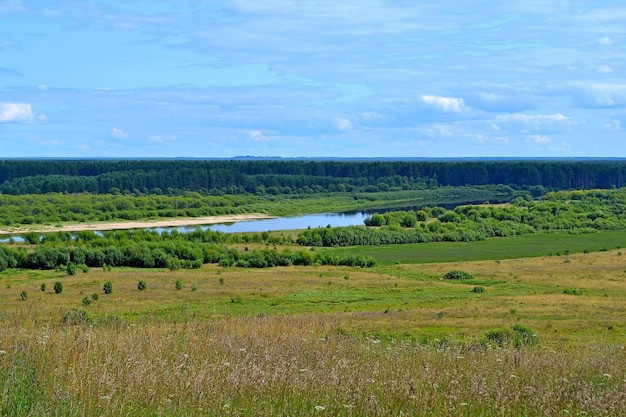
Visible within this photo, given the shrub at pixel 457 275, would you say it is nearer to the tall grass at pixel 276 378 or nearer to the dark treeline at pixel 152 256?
the dark treeline at pixel 152 256

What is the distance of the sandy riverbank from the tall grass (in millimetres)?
99146

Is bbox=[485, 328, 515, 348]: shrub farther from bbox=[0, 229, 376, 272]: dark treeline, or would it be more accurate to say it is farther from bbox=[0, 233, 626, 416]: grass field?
bbox=[0, 229, 376, 272]: dark treeline

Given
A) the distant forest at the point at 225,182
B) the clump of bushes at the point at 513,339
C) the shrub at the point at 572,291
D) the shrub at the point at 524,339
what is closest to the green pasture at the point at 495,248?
the shrub at the point at 572,291

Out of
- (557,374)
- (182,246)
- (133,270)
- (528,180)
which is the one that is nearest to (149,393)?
(557,374)

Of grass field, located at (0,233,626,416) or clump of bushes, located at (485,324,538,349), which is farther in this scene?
clump of bushes, located at (485,324,538,349)

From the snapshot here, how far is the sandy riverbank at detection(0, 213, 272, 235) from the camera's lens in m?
103

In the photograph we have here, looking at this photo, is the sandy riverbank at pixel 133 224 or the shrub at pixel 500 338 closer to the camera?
the shrub at pixel 500 338

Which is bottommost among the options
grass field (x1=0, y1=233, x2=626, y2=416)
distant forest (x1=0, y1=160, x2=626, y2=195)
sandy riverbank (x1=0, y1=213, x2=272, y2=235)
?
sandy riverbank (x1=0, y1=213, x2=272, y2=235)

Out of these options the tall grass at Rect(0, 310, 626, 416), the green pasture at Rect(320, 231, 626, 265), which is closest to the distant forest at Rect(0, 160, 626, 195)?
the green pasture at Rect(320, 231, 626, 265)

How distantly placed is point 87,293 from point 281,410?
4162cm

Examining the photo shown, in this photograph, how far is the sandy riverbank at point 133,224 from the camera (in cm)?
10340

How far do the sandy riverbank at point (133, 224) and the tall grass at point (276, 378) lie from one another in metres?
99.1

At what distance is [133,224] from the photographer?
370 ft

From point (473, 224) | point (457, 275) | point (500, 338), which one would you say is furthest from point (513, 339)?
point (473, 224)
